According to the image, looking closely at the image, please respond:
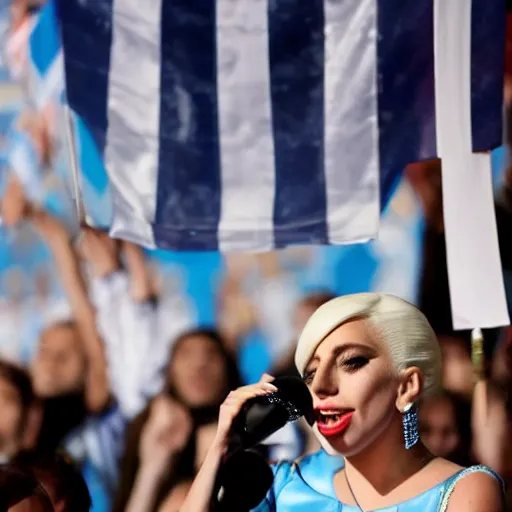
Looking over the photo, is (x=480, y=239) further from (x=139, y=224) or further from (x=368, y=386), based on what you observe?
(x=139, y=224)

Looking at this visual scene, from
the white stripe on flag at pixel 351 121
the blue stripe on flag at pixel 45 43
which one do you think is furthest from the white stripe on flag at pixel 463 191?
the blue stripe on flag at pixel 45 43

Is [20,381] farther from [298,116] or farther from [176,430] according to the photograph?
[298,116]

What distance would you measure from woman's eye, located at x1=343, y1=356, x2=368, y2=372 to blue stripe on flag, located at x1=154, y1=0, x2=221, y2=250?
514 millimetres

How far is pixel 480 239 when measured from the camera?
1.62 m

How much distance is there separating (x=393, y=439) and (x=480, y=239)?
54 cm

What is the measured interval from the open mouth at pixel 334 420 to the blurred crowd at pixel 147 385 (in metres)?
0.34

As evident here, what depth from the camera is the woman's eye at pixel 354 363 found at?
48.6 inches

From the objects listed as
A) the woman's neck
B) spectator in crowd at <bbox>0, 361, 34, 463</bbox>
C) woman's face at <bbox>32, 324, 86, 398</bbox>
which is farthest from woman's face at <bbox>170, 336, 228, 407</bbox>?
the woman's neck

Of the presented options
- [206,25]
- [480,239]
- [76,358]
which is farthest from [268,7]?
[76,358]

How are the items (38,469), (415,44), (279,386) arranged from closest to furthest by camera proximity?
(279,386)
(38,469)
(415,44)

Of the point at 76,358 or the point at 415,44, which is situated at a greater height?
the point at 415,44

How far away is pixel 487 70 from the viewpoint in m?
1.67

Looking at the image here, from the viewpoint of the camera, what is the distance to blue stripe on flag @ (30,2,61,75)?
170 cm

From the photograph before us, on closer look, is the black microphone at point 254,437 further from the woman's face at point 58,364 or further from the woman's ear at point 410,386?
the woman's face at point 58,364
